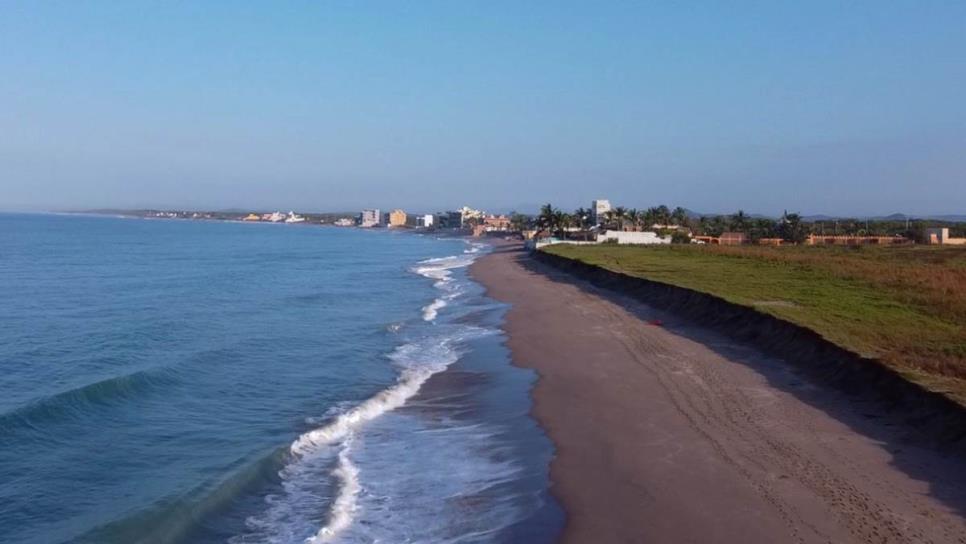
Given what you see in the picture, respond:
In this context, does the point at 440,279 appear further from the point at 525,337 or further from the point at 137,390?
the point at 137,390

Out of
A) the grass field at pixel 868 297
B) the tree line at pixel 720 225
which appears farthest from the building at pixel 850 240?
the grass field at pixel 868 297

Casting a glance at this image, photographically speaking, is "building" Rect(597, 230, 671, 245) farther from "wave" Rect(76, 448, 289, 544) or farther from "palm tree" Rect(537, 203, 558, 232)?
"wave" Rect(76, 448, 289, 544)

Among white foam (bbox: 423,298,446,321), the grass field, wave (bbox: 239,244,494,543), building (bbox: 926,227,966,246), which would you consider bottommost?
wave (bbox: 239,244,494,543)

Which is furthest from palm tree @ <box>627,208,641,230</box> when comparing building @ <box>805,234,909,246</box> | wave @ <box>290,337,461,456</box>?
wave @ <box>290,337,461,456</box>

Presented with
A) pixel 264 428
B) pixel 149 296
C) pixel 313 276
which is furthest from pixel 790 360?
Answer: pixel 313 276

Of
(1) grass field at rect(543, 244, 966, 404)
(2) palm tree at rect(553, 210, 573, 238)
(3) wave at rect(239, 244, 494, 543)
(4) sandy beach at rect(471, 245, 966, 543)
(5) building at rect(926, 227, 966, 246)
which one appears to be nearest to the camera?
(4) sandy beach at rect(471, 245, 966, 543)

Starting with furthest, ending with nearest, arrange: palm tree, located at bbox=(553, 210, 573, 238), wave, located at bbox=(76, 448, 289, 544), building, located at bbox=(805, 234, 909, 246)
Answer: palm tree, located at bbox=(553, 210, 573, 238)
building, located at bbox=(805, 234, 909, 246)
wave, located at bbox=(76, 448, 289, 544)

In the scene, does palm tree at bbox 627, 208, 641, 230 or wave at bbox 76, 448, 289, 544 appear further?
palm tree at bbox 627, 208, 641, 230

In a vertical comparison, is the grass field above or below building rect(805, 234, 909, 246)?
below
